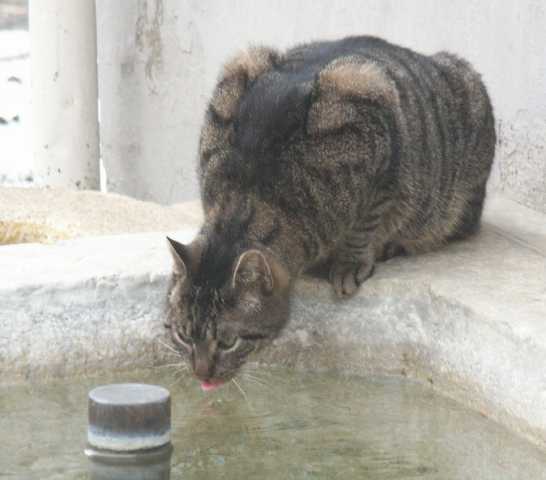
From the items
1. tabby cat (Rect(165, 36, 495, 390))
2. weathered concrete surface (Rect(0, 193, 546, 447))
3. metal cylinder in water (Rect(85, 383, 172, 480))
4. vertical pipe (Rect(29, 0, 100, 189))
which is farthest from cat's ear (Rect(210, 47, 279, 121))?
vertical pipe (Rect(29, 0, 100, 189))

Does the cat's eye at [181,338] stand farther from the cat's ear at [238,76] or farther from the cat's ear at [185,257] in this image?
the cat's ear at [238,76]

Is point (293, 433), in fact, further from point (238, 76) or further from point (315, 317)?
point (238, 76)

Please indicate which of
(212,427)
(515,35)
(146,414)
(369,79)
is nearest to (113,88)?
(515,35)

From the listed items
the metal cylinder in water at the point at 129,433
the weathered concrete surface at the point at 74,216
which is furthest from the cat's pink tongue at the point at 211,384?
the weathered concrete surface at the point at 74,216

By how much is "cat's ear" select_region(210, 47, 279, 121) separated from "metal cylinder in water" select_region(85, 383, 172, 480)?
4.60 feet

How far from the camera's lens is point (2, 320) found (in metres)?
3.83

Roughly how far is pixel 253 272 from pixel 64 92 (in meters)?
4.36

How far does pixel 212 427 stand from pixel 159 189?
4.90 m

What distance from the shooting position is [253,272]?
3586 mm

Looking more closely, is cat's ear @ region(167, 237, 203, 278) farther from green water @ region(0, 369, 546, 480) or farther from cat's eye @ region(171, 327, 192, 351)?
green water @ region(0, 369, 546, 480)

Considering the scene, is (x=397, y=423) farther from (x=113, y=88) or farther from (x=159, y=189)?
(x=113, y=88)

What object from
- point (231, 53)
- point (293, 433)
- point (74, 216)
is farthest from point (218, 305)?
point (231, 53)

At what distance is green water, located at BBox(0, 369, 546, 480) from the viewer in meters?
3.23

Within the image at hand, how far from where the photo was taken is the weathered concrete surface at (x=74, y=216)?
210 inches
